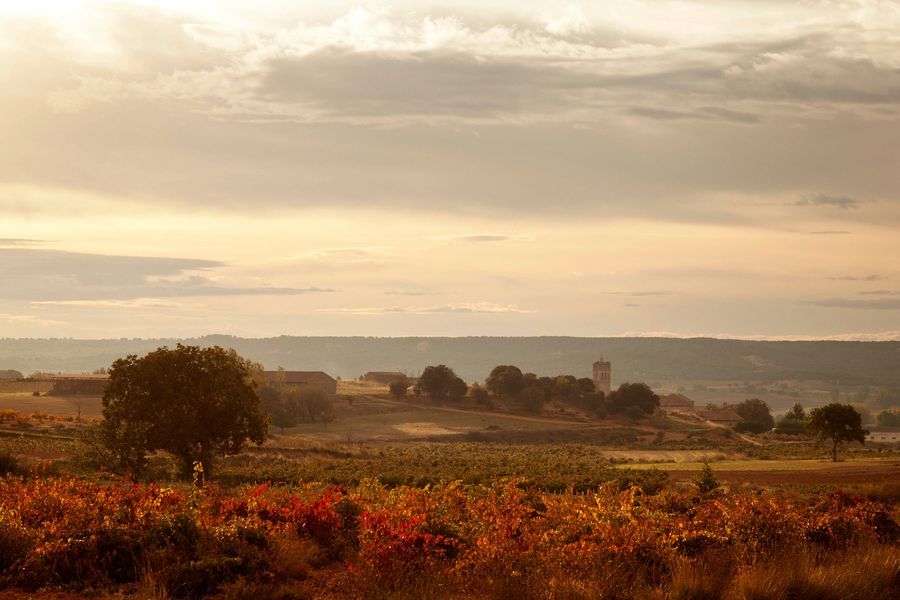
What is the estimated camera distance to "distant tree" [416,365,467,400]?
145 m

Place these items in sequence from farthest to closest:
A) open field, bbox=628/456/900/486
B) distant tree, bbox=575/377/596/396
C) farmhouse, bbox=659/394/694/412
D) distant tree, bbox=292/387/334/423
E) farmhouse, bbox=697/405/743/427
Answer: farmhouse, bbox=659/394/694/412 < farmhouse, bbox=697/405/743/427 < distant tree, bbox=575/377/596/396 < distant tree, bbox=292/387/334/423 < open field, bbox=628/456/900/486

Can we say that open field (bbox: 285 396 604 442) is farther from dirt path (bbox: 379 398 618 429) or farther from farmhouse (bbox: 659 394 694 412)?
farmhouse (bbox: 659 394 694 412)

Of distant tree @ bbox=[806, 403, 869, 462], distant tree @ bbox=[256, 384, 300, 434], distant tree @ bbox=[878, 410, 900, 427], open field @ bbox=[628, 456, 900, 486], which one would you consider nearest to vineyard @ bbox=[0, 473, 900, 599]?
open field @ bbox=[628, 456, 900, 486]

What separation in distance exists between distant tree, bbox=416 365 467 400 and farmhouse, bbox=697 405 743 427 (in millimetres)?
43769

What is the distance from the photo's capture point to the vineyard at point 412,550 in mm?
10656

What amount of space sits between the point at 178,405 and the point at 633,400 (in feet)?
347

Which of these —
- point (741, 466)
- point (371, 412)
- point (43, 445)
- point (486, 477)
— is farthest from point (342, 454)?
point (371, 412)

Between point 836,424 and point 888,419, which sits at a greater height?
point 836,424

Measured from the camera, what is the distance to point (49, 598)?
1012 cm

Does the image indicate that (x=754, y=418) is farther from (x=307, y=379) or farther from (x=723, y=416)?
(x=307, y=379)

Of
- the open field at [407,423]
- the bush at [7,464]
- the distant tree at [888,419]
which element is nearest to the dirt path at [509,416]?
the open field at [407,423]

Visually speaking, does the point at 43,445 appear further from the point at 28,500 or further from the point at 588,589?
the point at 588,589

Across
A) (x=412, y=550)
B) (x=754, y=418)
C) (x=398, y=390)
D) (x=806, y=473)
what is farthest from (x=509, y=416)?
(x=412, y=550)

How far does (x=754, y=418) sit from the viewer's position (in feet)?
490
